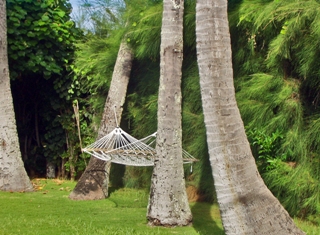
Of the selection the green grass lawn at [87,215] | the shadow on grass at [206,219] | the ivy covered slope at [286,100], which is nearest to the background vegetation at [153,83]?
the ivy covered slope at [286,100]

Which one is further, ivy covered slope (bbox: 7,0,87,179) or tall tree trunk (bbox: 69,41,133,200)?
ivy covered slope (bbox: 7,0,87,179)

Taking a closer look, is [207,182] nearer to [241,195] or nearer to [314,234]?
[314,234]

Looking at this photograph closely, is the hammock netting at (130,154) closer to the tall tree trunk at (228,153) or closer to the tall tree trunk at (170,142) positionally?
the tall tree trunk at (170,142)

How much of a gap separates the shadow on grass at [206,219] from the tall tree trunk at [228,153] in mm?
1258

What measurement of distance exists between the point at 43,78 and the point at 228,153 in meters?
6.67

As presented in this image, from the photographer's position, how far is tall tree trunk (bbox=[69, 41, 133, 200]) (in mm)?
7391

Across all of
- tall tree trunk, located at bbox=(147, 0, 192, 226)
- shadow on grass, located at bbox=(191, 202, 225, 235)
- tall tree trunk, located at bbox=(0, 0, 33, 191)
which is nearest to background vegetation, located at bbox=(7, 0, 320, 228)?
shadow on grass, located at bbox=(191, 202, 225, 235)

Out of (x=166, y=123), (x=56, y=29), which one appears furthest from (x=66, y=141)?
(x=166, y=123)

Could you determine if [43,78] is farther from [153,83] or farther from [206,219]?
[206,219]

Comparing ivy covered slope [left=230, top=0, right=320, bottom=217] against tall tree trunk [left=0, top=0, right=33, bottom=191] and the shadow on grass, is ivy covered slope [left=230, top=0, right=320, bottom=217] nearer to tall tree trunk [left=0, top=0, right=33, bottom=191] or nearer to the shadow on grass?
the shadow on grass

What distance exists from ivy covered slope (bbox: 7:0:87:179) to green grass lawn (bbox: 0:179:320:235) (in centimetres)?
177

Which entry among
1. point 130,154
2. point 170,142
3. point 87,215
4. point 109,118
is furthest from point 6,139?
point 170,142

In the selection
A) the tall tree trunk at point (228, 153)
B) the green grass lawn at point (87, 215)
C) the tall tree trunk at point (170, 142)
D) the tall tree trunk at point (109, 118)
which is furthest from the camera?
the tall tree trunk at point (109, 118)

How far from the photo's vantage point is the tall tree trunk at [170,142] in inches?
209
